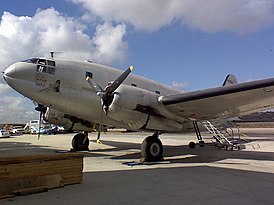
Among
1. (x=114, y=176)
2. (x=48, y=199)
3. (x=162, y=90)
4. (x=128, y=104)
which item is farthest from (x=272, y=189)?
(x=162, y=90)

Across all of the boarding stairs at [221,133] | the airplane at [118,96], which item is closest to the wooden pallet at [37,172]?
the airplane at [118,96]

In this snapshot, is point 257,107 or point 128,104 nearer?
point 128,104

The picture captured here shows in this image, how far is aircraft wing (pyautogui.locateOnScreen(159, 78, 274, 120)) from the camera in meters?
10.1

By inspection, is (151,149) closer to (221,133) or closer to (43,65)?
(43,65)

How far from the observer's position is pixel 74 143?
15.7 meters

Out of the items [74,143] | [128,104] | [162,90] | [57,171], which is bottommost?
[57,171]

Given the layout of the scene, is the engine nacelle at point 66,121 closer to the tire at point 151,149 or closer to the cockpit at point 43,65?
the cockpit at point 43,65

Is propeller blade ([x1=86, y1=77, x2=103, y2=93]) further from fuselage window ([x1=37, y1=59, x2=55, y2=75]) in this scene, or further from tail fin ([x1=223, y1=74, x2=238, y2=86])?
tail fin ([x1=223, y1=74, x2=238, y2=86])

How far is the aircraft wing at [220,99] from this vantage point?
10117 mm

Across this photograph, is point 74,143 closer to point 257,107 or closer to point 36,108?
point 36,108

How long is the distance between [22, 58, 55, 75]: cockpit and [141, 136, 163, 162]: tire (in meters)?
5.05

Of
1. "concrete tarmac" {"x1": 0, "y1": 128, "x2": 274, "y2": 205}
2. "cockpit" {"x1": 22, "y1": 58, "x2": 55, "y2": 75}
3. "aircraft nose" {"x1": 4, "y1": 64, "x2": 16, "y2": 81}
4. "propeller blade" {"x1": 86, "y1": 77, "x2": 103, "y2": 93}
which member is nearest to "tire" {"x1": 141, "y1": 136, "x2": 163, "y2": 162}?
"concrete tarmac" {"x1": 0, "y1": 128, "x2": 274, "y2": 205}

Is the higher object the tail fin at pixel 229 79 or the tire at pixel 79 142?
the tail fin at pixel 229 79

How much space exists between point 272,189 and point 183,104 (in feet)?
18.2
